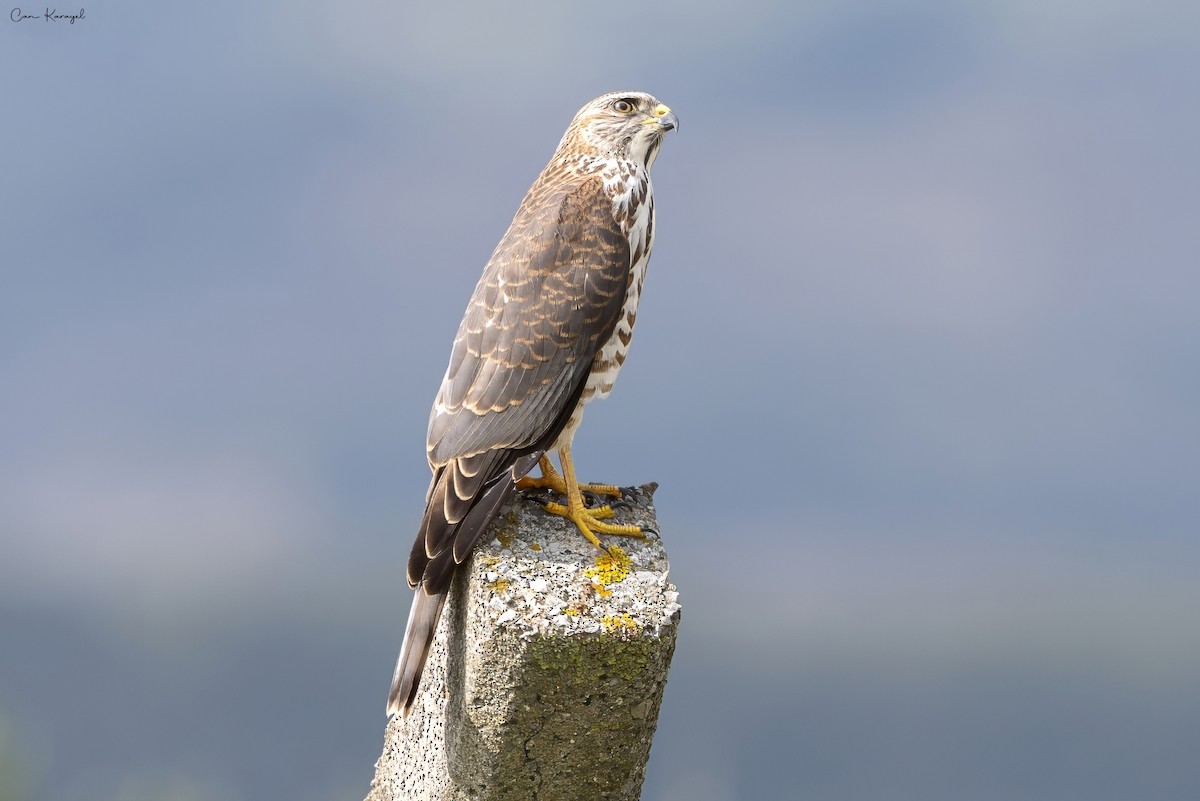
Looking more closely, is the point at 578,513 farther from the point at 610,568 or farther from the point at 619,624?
the point at 619,624

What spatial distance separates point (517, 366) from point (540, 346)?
118 mm

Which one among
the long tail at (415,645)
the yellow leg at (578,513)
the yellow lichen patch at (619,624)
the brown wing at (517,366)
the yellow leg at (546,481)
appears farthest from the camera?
the yellow leg at (546,481)

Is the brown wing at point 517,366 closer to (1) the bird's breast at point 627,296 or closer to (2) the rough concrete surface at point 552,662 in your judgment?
(1) the bird's breast at point 627,296

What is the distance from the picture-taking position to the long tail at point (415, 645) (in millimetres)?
5363

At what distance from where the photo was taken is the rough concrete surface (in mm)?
5074

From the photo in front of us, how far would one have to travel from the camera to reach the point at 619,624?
16.6 ft

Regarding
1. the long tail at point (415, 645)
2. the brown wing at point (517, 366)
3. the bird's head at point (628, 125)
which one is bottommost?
the long tail at point (415, 645)

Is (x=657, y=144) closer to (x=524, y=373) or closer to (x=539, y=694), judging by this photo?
(x=524, y=373)

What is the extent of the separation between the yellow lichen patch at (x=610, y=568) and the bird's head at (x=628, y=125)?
1627 mm

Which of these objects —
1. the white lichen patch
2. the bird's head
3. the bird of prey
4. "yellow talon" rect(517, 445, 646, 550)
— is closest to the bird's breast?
the bird of prey

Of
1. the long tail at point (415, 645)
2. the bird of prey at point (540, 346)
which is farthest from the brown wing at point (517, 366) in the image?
the long tail at point (415, 645)

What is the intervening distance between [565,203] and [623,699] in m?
1.97

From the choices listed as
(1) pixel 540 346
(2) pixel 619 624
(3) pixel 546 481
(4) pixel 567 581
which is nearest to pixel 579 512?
(3) pixel 546 481

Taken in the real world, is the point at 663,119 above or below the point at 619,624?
above
